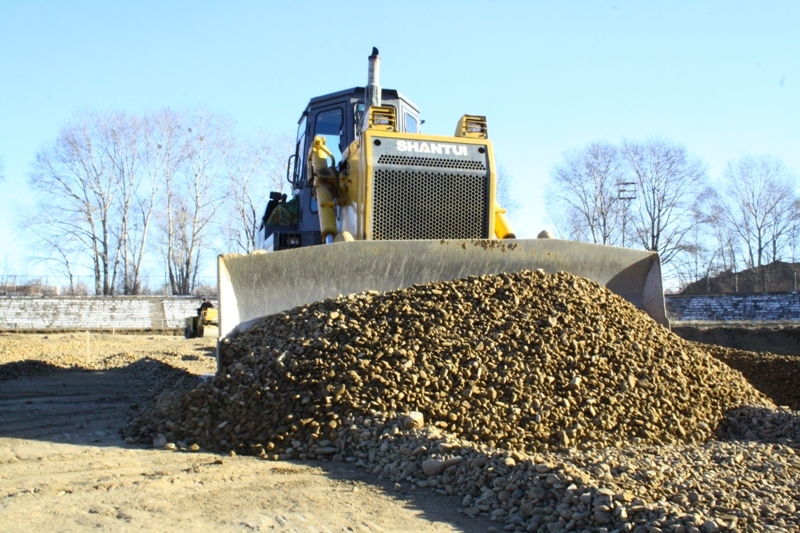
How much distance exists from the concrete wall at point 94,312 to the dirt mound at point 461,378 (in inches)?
829

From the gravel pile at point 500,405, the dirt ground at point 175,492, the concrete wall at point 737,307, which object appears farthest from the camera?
the concrete wall at point 737,307

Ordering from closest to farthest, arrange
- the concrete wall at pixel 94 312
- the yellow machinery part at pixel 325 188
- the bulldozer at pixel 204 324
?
the yellow machinery part at pixel 325 188, the bulldozer at pixel 204 324, the concrete wall at pixel 94 312

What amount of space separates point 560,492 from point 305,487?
4.46 ft

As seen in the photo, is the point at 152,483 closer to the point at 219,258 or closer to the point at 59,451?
the point at 59,451

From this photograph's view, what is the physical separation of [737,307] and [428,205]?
821 inches

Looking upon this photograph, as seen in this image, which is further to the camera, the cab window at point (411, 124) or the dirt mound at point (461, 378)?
the cab window at point (411, 124)

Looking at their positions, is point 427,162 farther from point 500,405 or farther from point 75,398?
point 75,398

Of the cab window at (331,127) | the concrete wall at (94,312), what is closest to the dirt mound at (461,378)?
the cab window at (331,127)

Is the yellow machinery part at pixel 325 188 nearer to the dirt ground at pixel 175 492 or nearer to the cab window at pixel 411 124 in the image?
the cab window at pixel 411 124

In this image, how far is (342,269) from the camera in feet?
19.4

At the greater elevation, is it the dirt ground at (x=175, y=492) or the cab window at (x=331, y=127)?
the cab window at (x=331, y=127)

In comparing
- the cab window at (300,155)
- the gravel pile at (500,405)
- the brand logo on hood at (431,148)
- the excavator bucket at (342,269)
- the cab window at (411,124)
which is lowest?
the gravel pile at (500,405)

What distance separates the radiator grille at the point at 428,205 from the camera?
6320mm

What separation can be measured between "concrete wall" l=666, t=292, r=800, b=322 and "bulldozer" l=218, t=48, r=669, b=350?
18.7 meters
